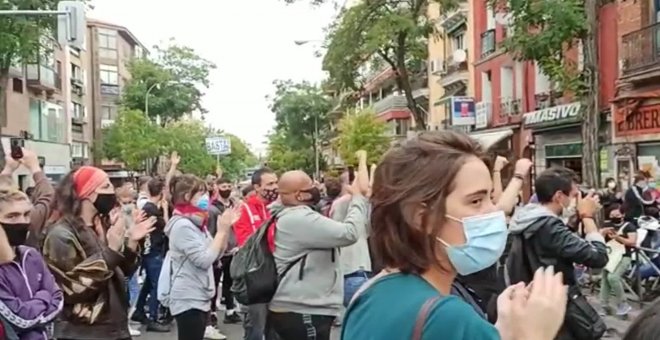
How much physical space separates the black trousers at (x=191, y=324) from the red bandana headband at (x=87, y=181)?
1954 mm

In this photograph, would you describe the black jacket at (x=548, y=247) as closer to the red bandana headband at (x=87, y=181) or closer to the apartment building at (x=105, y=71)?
the red bandana headband at (x=87, y=181)

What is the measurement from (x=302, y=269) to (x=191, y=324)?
5.89 ft

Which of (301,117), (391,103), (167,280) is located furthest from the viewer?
(301,117)

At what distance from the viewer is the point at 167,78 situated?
2480 inches

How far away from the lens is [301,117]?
6850 centimetres

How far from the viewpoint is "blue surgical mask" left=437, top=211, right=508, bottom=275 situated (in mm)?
2389

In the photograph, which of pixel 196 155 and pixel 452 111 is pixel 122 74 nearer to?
pixel 196 155

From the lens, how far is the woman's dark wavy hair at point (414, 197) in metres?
2.35

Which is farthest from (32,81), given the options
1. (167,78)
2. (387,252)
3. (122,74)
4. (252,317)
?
(387,252)

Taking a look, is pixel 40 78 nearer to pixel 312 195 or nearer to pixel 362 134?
pixel 362 134

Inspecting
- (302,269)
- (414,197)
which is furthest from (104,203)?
(414,197)

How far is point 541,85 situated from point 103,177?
26.2 m

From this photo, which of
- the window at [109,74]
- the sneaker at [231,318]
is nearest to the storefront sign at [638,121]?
the sneaker at [231,318]

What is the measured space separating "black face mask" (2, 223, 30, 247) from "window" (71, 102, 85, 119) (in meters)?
59.3
